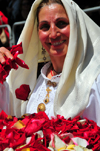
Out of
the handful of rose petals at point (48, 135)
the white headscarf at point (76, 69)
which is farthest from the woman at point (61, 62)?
the handful of rose petals at point (48, 135)

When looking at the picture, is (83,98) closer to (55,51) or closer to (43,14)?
(55,51)

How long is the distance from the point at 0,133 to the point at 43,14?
1.26 meters

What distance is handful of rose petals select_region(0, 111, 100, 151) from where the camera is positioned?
1.48 m

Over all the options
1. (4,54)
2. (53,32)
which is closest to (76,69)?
(53,32)

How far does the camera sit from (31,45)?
103 inches

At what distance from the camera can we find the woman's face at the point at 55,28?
2.23m

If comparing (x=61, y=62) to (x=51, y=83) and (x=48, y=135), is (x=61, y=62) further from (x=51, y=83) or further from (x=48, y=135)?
(x=48, y=135)

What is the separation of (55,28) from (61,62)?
1.17 feet

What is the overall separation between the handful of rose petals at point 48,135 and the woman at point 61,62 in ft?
0.77

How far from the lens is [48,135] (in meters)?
1.60

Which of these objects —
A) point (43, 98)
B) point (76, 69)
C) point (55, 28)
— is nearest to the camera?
point (76, 69)

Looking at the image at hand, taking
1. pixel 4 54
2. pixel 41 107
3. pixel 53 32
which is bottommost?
pixel 41 107

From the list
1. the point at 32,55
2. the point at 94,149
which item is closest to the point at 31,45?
the point at 32,55

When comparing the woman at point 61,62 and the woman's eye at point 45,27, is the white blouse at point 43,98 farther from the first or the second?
the woman's eye at point 45,27
